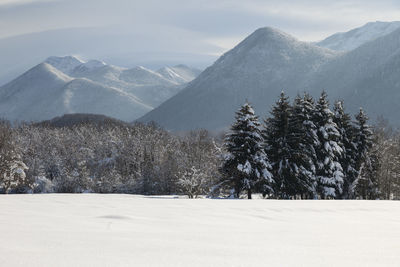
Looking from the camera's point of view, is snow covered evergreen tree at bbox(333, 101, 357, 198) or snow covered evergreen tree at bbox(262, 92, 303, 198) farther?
snow covered evergreen tree at bbox(333, 101, 357, 198)

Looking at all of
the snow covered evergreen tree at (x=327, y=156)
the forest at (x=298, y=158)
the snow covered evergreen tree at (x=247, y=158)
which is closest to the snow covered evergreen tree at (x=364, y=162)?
the forest at (x=298, y=158)

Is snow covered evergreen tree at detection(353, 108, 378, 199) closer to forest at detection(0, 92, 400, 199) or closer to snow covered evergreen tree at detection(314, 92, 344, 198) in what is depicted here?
forest at detection(0, 92, 400, 199)

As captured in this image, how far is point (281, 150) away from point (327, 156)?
452 cm

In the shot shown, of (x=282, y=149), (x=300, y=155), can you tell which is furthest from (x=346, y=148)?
(x=282, y=149)

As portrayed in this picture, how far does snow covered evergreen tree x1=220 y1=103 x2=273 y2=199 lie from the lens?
94.8 ft

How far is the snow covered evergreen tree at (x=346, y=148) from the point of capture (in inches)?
1380

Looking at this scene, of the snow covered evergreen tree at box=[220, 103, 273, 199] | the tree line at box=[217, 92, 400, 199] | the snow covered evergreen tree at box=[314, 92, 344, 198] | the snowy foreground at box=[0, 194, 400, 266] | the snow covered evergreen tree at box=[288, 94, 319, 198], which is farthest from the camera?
the snow covered evergreen tree at box=[314, 92, 344, 198]

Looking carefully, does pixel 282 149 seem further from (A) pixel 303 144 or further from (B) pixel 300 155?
(A) pixel 303 144

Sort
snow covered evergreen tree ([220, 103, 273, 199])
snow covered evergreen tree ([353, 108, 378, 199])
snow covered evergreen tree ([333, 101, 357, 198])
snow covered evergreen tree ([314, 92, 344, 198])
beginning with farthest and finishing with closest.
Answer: snow covered evergreen tree ([353, 108, 378, 199]) < snow covered evergreen tree ([333, 101, 357, 198]) < snow covered evergreen tree ([314, 92, 344, 198]) < snow covered evergreen tree ([220, 103, 273, 199])

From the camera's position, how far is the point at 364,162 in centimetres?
3553

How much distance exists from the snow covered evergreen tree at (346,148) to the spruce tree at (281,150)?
6475 mm

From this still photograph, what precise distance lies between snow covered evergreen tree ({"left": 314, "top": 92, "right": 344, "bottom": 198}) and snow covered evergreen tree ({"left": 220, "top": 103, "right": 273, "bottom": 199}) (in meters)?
5.65

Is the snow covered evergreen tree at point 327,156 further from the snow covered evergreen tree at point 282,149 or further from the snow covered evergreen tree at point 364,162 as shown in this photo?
the snow covered evergreen tree at point 364,162

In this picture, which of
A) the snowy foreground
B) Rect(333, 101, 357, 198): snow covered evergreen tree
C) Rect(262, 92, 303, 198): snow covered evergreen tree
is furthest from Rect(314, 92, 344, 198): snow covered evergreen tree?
the snowy foreground
